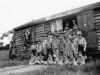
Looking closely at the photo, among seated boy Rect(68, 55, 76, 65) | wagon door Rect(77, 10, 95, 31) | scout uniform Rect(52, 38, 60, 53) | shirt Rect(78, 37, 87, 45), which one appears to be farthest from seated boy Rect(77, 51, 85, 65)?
wagon door Rect(77, 10, 95, 31)

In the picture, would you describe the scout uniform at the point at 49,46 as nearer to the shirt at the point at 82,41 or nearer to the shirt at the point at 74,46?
the shirt at the point at 74,46

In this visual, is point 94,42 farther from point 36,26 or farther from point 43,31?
point 36,26

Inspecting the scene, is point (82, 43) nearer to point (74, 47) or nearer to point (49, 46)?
point (74, 47)

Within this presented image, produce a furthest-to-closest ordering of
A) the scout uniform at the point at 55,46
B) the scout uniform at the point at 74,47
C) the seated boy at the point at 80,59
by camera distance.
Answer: the scout uniform at the point at 55,46 → the scout uniform at the point at 74,47 → the seated boy at the point at 80,59

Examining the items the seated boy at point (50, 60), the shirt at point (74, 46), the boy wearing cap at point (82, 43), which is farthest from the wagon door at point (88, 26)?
the seated boy at point (50, 60)

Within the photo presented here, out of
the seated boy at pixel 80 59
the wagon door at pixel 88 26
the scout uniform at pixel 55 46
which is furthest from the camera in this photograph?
the scout uniform at pixel 55 46

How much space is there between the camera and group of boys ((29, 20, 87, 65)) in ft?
25.2

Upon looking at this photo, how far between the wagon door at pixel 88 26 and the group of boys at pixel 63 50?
2.36ft

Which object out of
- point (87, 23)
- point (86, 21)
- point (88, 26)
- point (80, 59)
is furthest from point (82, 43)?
point (86, 21)

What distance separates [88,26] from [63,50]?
7.74ft

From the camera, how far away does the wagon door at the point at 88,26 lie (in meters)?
8.33

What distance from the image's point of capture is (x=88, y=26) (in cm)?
862


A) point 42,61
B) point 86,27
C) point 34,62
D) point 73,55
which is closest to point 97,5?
point 86,27

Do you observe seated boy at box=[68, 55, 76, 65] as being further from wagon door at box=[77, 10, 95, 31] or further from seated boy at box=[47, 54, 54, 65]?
wagon door at box=[77, 10, 95, 31]
